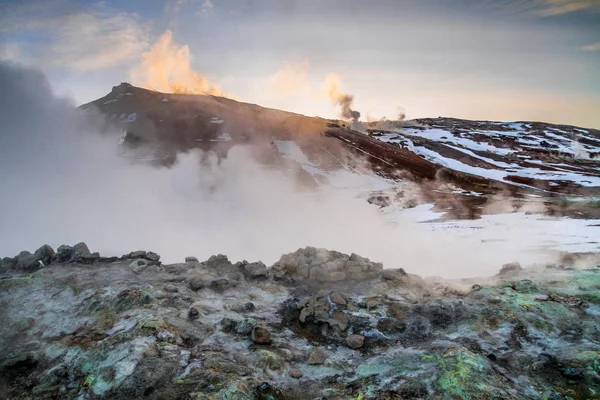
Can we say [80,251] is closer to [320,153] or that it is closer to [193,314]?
[193,314]

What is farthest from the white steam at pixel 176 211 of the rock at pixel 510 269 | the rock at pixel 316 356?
the rock at pixel 316 356

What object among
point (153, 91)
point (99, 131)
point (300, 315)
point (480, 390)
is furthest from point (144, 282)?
point (153, 91)

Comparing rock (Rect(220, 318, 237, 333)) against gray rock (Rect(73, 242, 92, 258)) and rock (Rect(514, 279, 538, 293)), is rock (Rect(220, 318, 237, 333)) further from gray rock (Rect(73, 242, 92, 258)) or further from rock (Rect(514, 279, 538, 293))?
rock (Rect(514, 279, 538, 293))

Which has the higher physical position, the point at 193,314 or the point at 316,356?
the point at 193,314

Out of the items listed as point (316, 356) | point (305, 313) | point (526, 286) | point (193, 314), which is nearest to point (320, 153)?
point (526, 286)

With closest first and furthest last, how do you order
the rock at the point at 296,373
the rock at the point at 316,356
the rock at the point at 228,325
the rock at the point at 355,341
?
the rock at the point at 296,373, the rock at the point at 316,356, the rock at the point at 355,341, the rock at the point at 228,325

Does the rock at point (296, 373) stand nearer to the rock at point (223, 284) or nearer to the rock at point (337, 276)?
the rock at point (223, 284)
